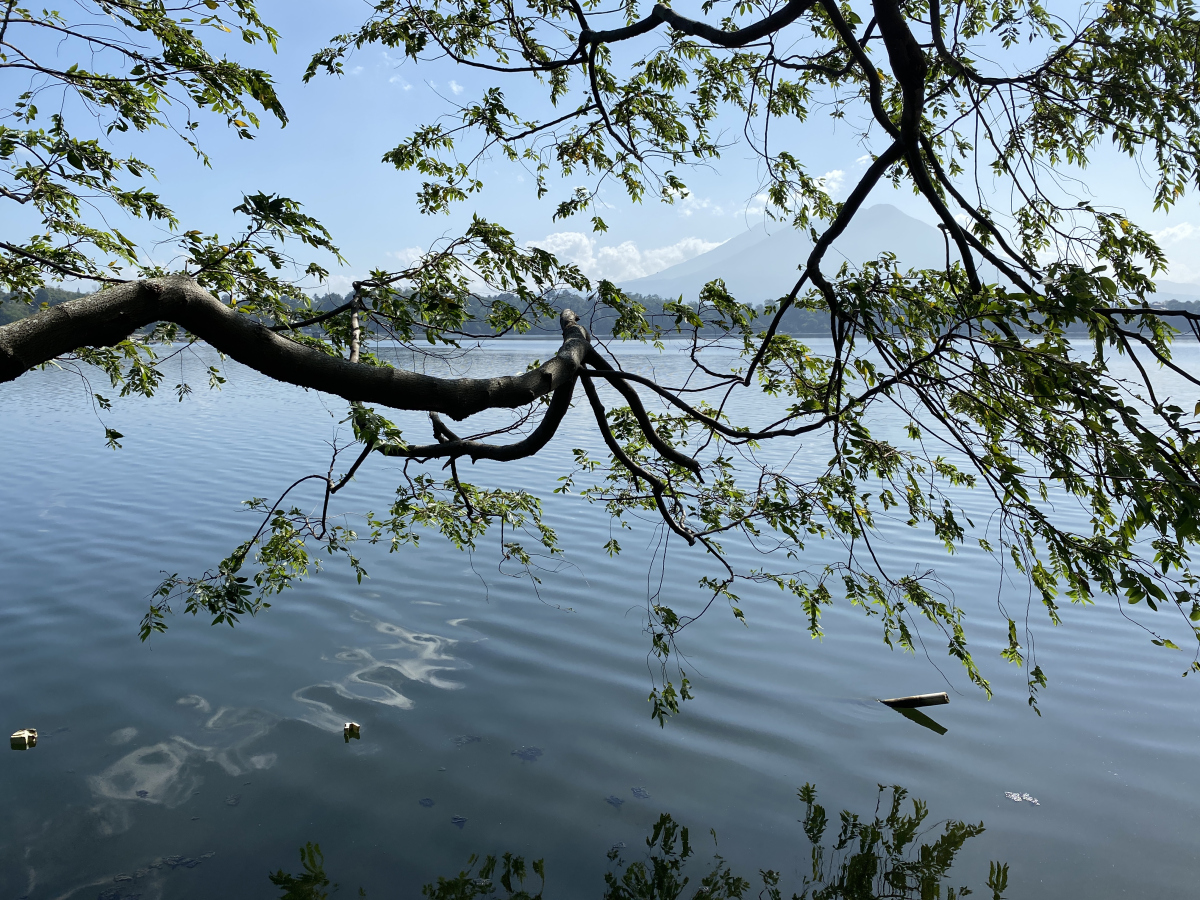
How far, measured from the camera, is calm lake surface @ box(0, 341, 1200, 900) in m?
5.08

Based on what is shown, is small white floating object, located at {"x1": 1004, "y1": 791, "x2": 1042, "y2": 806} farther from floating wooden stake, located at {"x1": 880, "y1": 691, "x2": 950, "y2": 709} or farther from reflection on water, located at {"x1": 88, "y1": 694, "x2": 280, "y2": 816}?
reflection on water, located at {"x1": 88, "y1": 694, "x2": 280, "y2": 816}

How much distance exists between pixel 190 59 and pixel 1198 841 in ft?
25.6

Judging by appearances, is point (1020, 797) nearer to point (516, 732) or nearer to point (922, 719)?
point (922, 719)

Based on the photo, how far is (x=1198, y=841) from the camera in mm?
5254

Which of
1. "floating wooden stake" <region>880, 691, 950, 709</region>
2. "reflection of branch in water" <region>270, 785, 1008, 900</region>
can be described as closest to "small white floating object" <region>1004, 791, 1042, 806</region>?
"reflection of branch in water" <region>270, 785, 1008, 900</region>

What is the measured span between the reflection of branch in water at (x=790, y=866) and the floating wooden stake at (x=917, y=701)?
152cm

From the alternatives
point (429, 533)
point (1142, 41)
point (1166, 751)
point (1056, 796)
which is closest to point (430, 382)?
point (1142, 41)

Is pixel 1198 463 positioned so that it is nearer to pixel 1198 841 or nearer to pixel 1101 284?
pixel 1101 284

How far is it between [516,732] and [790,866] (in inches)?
94.7

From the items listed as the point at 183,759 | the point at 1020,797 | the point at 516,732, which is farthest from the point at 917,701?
the point at 183,759

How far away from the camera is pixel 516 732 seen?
651 centimetres

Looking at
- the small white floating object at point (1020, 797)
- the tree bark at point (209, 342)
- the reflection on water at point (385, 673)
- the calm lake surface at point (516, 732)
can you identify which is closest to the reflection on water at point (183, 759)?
the calm lake surface at point (516, 732)

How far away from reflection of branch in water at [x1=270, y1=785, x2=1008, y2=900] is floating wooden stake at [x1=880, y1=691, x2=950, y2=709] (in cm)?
152

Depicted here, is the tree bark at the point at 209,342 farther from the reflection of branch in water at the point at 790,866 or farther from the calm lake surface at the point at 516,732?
the calm lake surface at the point at 516,732
